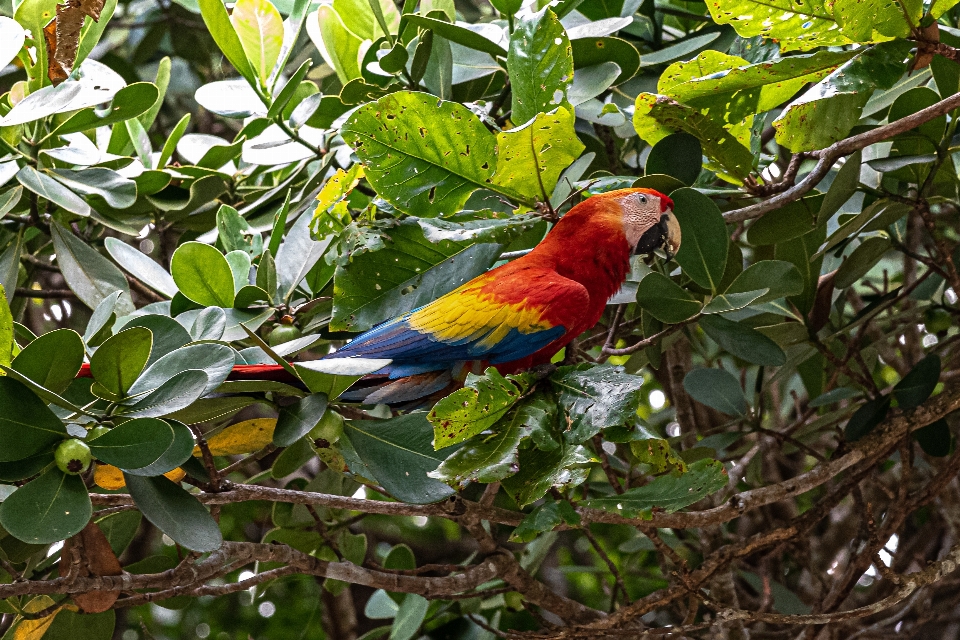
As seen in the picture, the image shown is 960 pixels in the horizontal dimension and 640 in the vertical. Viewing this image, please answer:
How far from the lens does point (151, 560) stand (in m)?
1.57

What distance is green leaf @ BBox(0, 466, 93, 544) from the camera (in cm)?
94

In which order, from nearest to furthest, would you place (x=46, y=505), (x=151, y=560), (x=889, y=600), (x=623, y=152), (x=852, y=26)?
(x=46, y=505) → (x=852, y=26) → (x=889, y=600) → (x=151, y=560) → (x=623, y=152)

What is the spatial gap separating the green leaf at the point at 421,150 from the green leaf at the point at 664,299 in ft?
0.90

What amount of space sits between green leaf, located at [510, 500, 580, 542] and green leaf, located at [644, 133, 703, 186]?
546 mm

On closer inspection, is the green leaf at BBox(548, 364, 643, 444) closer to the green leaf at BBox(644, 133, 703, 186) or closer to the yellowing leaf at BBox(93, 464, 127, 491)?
the green leaf at BBox(644, 133, 703, 186)

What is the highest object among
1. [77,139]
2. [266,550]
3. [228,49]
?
[228,49]

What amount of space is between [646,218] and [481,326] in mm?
331

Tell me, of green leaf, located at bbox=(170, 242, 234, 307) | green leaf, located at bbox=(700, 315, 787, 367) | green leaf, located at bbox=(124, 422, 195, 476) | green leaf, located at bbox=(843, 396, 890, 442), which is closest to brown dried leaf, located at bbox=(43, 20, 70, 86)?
green leaf, located at bbox=(170, 242, 234, 307)

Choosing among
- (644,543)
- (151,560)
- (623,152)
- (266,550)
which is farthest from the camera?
(644,543)

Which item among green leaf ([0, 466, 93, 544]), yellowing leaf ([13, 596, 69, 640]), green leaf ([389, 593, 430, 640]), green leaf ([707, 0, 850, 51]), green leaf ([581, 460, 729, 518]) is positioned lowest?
green leaf ([389, 593, 430, 640])

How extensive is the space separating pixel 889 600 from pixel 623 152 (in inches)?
40.1

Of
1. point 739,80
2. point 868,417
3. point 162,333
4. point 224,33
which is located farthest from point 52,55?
point 868,417

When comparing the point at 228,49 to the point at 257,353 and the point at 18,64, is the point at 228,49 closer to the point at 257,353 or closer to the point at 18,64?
the point at 257,353

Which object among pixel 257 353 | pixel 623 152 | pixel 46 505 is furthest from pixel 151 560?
pixel 623 152
